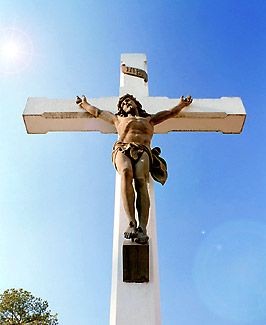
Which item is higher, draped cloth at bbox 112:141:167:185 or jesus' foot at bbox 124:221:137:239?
draped cloth at bbox 112:141:167:185

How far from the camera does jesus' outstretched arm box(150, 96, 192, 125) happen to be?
3.80 m

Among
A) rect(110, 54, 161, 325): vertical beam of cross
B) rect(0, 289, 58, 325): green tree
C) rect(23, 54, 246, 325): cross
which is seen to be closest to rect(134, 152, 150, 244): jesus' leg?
rect(110, 54, 161, 325): vertical beam of cross

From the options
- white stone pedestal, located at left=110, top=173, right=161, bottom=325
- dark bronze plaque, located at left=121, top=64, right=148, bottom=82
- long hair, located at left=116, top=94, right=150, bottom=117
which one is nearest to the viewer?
white stone pedestal, located at left=110, top=173, right=161, bottom=325

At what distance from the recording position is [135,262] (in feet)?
8.48

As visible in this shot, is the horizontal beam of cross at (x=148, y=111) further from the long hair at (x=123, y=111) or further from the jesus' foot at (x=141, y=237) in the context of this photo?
the jesus' foot at (x=141, y=237)

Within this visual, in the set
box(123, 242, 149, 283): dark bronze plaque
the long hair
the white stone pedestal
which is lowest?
the white stone pedestal

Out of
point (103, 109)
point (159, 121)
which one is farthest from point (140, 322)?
point (103, 109)

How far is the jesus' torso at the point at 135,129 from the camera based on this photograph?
336cm

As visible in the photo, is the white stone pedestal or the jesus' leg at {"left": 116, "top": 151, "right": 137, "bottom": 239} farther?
the jesus' leg at {"left": 116, "top": 151, "right": 137, "bottom": 239}

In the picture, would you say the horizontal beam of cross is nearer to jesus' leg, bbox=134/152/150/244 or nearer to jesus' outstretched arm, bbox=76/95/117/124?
jesus' outstretched arm, bbox=76/95/117/124

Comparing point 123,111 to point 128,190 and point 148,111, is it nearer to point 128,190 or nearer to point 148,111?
point 148,111

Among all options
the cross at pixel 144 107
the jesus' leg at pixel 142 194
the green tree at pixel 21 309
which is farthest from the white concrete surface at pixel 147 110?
the green tree at pixel 21 309

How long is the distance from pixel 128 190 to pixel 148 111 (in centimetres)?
151

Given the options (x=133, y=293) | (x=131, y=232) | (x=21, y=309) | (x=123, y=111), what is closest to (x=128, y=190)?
(x=131, y=232)
